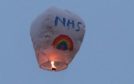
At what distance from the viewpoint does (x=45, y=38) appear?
57.7 feet

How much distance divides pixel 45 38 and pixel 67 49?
0.37 meters

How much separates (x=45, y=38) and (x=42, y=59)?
1.16 ft

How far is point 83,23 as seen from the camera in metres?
18.1

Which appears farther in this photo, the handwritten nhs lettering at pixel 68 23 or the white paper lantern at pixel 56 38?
the handwritten nhs lettering at pixel 68 23

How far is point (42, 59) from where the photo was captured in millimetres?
17781

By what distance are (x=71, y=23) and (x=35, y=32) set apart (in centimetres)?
52

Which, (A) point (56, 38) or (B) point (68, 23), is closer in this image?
(A) point (56, 38)

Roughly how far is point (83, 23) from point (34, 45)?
82 cm

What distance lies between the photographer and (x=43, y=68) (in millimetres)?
17953

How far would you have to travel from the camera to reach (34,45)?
1780cm

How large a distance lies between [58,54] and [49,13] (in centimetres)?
62

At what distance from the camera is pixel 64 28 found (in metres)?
17.7

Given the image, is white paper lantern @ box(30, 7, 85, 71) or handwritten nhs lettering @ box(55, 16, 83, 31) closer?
white paper lantern @ box(30, 7, 85, 71)

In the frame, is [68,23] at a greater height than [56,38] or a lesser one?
greater
